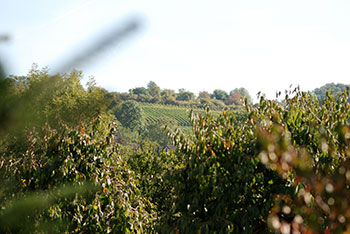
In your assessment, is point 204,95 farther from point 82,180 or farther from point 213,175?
point 213,175

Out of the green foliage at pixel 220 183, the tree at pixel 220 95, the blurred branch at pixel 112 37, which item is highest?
the tree at pixel 220 95

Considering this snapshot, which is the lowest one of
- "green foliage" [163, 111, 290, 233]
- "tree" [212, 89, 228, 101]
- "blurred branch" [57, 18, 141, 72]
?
"green foliage" [163, 111, 290, 233]

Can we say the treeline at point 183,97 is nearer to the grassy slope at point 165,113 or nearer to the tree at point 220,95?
the tree at point 220,95

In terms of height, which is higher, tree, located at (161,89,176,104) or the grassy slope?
tree, located at (161,89,176,104)

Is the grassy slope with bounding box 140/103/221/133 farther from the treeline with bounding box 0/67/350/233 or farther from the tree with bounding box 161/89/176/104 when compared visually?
the treeline with bounding box 0/67/350/233

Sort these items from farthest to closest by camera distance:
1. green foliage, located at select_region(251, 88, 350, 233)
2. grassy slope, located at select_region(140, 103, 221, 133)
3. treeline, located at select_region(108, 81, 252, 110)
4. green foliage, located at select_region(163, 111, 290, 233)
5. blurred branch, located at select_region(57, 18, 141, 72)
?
treeline, located at select_region(108, 81, 252, 110)
grassy slope, located at select_region(140, 103, 221, 133)
green foliage, located at select_region(163, 111, 290, 233)
green foliage, located at select_region(251, 88, 350, 233)
blurred branch, located at select_region(57, 18, 141, 72)

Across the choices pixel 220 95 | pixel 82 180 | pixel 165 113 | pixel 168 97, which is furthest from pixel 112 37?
pixel 220 95

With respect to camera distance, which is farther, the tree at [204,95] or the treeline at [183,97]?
the tree at [204,95]

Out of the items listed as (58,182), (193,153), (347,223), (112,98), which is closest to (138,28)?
(112,98)

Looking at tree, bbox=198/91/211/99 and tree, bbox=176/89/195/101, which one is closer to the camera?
tree, bbox=176/89/195/101

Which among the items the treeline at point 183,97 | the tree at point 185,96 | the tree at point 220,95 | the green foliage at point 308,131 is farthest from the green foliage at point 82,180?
the tree at point 220,95

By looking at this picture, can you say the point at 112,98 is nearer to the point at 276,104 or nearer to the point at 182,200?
the point at 182,200

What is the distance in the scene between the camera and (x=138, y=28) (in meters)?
0.49

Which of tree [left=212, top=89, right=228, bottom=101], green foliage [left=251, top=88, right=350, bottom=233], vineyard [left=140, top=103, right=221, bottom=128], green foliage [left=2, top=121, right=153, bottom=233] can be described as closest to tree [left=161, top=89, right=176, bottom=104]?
vineyard [left=140, top=103, right=221, bottom=128]
